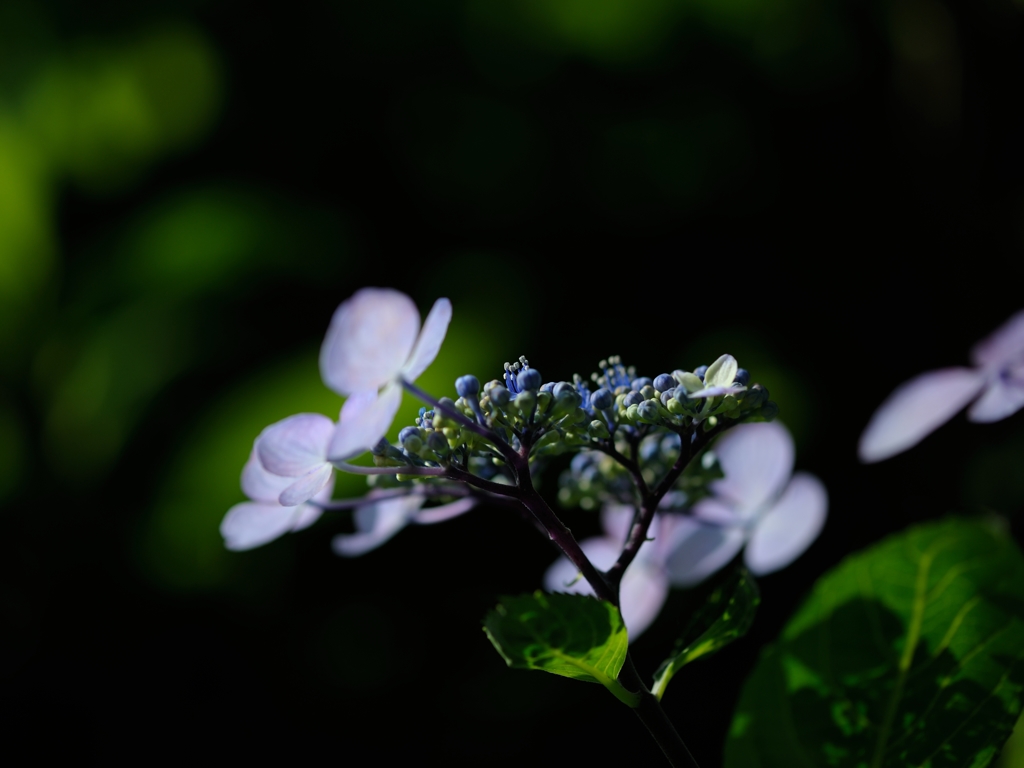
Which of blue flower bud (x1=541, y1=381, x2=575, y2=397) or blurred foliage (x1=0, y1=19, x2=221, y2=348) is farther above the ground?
blurred foliage (x1=0, y1=19, x2=221, y2=348)

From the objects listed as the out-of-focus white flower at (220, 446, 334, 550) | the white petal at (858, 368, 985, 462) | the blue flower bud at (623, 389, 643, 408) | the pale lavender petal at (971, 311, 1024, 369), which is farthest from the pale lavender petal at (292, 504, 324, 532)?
the pale lavender petal at (971, 311, 1024, 369)

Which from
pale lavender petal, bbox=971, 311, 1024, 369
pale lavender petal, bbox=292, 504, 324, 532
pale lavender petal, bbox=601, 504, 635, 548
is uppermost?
pale lavender petal, bbox=292, 504, 324, 532

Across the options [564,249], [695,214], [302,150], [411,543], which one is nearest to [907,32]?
[695,214]

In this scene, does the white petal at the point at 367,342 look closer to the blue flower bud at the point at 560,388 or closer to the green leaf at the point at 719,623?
the blue flower bud at the point at 560,388

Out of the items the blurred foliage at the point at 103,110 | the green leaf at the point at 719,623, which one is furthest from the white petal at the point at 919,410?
the blurred foliage at the point at 103,110

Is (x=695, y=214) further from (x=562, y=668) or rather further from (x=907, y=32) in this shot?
(x=562, y=668)

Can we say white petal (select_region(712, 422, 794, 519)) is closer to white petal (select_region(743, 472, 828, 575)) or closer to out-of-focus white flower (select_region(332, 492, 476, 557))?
white petal (select_region(743, 472, 828, 575))

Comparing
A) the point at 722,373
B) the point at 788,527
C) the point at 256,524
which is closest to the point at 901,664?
the point at 788,527
